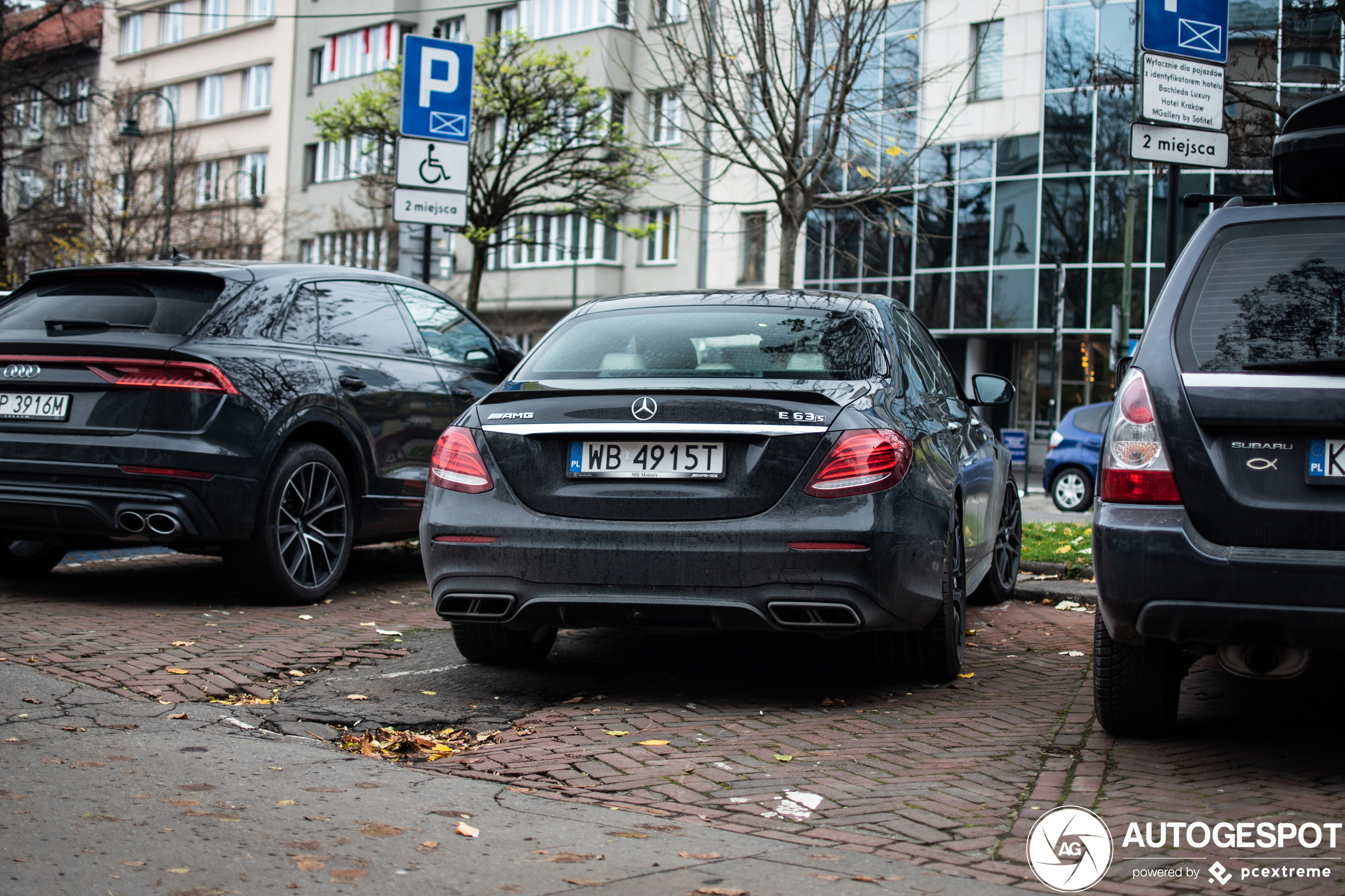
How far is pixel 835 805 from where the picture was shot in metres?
4.00

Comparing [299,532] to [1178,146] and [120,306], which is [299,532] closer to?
[120,306]

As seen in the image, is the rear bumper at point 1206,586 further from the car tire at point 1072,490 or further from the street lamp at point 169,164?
the street lamp at point 169,164

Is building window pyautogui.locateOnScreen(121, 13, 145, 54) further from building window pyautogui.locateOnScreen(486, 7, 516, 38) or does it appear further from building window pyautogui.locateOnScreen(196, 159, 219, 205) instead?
building window pyautogui.locateOnScreen(486, 7, 516, 38)

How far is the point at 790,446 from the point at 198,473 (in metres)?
3.14

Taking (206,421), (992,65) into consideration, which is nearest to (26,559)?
(206,421)

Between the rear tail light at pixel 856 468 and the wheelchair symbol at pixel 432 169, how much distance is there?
775 cm

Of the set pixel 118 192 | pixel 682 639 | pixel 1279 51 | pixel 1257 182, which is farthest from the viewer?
pixel 118 192

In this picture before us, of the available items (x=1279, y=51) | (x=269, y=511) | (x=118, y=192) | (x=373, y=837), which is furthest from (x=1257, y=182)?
(x=373, y=837)

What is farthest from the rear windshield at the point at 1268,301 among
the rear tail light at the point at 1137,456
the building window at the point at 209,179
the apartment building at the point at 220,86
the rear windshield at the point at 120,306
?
the building window at the point at 209,179

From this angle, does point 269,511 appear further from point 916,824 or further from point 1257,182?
point 1257,182

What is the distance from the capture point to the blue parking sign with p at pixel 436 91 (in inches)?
469

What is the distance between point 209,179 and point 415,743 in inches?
2227

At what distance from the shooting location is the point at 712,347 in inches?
219

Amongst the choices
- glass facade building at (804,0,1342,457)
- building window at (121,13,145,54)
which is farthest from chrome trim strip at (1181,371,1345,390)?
building window at (121,13,145,54)
